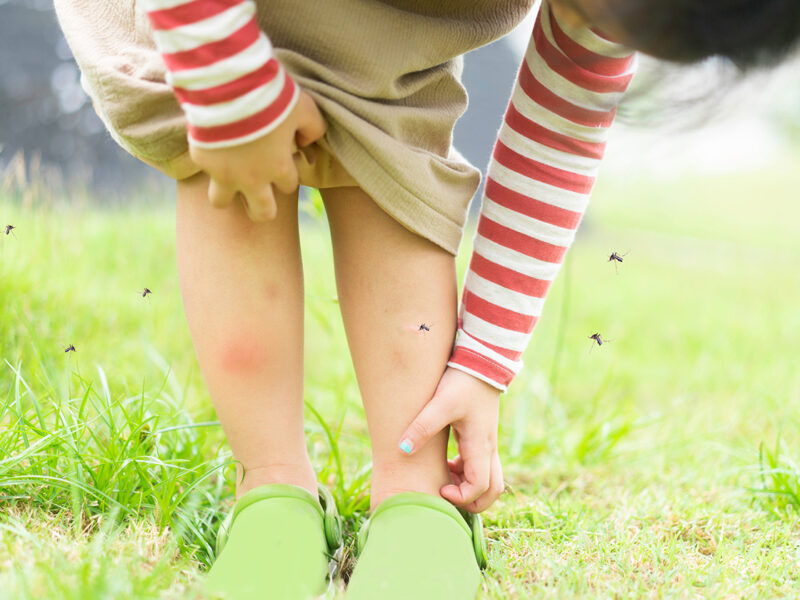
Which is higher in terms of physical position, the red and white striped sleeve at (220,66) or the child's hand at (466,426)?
the red and white striped sleeve at (220,66)

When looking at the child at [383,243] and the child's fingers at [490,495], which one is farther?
the child's fingers at [490,495]

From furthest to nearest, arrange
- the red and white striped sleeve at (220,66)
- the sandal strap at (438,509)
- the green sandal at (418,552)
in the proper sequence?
the sandal strap at (438,509) < the green sandal at (418,552) < the red and white striped sleeve at (220,66)

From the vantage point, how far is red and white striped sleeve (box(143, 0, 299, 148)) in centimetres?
69

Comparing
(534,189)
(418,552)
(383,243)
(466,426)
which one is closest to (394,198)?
(383,243)

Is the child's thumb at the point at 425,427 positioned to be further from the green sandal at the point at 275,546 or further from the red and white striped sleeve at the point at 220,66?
the red and white striped sleeve at the point at 220,66

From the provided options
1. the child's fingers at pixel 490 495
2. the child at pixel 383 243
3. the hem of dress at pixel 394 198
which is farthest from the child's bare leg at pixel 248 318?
the child's fingers at pixel 490 495

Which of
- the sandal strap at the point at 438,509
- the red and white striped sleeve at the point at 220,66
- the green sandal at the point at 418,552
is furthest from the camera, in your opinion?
the sandal strap at the point at 438,509

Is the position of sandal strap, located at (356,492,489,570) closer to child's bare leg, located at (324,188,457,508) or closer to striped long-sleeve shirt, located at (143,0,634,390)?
child's bare leg, located at (324,188,457,508)

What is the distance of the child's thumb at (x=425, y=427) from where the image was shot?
34.8 inches

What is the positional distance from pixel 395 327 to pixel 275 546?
275 mm

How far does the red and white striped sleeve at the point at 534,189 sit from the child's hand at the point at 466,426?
0.02 meters

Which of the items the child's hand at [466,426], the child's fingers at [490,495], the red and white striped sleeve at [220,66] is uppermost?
the red and white striped sleeve at [220,66]

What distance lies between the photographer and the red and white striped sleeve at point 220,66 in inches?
27.0

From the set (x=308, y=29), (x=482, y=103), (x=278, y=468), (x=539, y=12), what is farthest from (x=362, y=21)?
(x=482, y=103)
